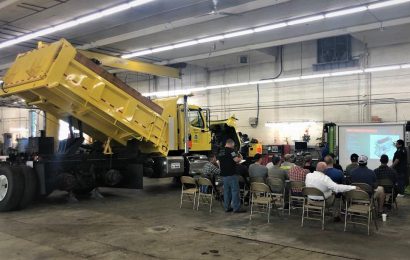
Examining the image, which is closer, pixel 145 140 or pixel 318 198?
pixel 318 198

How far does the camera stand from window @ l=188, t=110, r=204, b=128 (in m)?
12.9

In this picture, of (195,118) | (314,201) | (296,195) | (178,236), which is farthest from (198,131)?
(178,236)

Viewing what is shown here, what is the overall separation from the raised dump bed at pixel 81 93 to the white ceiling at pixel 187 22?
7.52 feet

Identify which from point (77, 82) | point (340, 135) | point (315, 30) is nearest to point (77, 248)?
point (77, 82)

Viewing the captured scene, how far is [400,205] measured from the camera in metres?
9.55

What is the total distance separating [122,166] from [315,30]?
28.0 feet

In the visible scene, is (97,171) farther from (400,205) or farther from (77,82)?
(400,205)

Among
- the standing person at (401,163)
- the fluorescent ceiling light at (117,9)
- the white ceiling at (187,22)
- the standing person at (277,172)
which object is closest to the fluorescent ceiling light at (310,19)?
the white ceiling at (187,22)

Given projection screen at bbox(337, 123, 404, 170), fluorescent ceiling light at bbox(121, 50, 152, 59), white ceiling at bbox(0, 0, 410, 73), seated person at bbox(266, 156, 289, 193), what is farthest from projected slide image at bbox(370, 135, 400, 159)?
fluorescent ceiling light at bbox(121, 50, 152, 59)

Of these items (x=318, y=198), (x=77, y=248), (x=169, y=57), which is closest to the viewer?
(x=77, y=248)

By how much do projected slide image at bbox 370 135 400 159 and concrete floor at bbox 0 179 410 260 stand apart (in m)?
4.05

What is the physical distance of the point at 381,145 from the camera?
1310 centimetres

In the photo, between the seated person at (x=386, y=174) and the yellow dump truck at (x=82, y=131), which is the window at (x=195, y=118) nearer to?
the yellow dump truck at (x=82, y=131)

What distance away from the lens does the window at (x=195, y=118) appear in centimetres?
1294
